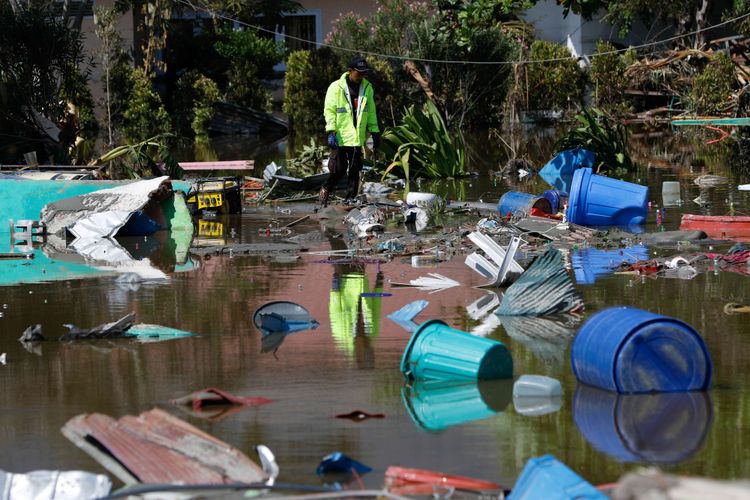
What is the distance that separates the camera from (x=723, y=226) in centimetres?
1177

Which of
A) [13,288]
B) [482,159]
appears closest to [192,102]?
[482,159]

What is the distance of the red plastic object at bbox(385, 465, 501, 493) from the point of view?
480 centimetres

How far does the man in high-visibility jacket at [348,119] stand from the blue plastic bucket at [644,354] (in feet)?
→ 30.7

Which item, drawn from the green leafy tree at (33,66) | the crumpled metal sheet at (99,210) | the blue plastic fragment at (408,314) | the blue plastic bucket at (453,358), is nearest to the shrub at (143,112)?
the green leafy tree at (33,66)

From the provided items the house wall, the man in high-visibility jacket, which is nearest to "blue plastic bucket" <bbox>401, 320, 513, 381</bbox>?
the man in high-visibility jacket

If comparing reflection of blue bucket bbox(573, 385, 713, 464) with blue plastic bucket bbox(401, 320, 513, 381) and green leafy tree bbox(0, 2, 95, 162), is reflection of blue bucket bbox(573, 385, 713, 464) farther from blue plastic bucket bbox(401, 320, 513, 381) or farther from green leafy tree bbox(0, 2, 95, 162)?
green leafy tree bbox(0, 2, 95, 162)

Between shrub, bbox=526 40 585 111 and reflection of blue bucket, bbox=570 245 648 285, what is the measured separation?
2110cm

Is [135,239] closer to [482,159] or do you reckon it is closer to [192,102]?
[482,159]

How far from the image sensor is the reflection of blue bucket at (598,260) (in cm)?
980

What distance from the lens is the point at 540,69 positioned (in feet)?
107

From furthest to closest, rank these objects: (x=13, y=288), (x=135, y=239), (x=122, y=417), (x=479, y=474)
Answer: (x=135, y=239) < (x=13, y=288) < (x=122, y=417) < (x=479, y=474)

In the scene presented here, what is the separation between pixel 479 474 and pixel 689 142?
22643mm

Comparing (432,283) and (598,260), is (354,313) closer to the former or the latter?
(432,283)

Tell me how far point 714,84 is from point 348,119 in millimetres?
15021
